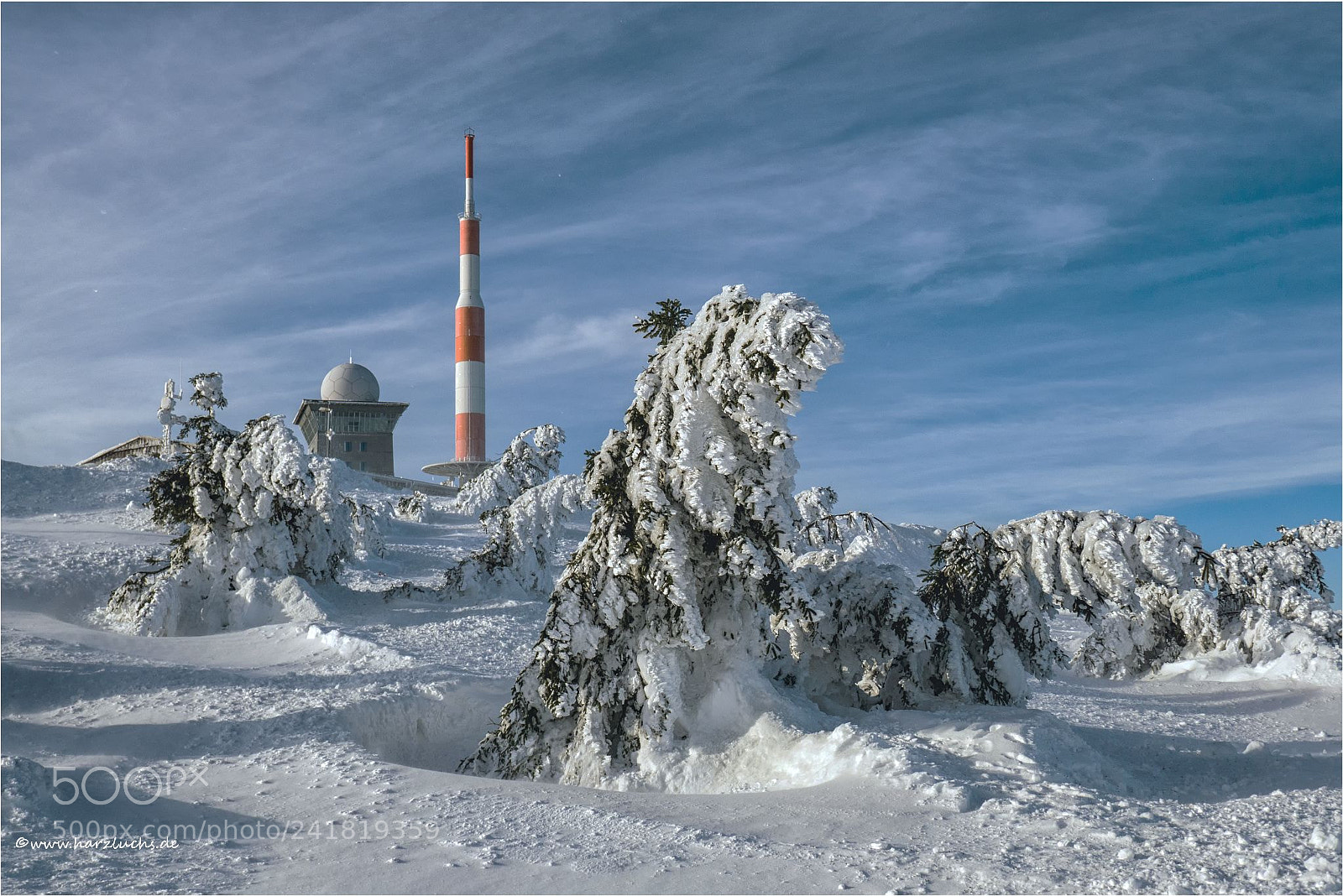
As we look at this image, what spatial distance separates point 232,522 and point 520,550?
6125 millimetres

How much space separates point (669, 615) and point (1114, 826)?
175 inches

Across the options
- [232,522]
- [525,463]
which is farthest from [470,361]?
[232,522]

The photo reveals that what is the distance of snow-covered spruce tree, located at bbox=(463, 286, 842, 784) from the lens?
30.7 feet

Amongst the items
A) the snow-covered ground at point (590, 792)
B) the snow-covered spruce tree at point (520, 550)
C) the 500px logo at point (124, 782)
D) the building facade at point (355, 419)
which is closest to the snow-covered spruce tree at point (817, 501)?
the snow-covered spruce tree at point (520, 550)

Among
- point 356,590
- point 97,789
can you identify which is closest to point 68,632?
point 356,590

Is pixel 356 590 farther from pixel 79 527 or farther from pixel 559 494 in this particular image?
pixel 79 527

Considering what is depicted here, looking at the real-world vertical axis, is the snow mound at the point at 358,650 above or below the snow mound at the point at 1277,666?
above

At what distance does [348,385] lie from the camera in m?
61.5

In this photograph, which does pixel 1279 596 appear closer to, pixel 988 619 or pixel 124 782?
pixel 988 619

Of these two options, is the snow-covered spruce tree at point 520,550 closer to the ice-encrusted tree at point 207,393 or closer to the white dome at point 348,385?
the ice-encrusted tree at point 207,393

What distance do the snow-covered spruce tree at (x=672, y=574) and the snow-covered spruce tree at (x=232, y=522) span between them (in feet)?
32.5

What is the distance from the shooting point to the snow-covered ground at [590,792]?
613 cm

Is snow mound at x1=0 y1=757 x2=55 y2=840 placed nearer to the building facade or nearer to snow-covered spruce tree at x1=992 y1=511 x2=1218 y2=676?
snow-covered spruce tree at x1=992 y1=511 x2=1218 y2=676

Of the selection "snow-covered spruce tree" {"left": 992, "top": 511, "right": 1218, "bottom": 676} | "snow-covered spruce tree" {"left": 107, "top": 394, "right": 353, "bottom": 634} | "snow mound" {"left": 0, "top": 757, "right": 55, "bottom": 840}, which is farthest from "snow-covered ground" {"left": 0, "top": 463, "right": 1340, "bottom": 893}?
"snow-covered spruce tree" {"left": 107, "top": 394, "right": 353, "bottom": 634}
